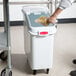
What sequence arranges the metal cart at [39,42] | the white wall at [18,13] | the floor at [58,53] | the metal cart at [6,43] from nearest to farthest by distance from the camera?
the metal cart at [6,43], the metal cart at [39,42], the floor at [58,53], the white wall at [18,13]

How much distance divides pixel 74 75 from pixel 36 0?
5.69ft

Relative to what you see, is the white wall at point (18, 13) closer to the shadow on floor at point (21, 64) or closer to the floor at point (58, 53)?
the floor at point (58, 53)

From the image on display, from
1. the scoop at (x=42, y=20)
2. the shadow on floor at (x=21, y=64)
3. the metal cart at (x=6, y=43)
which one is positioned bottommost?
the shadow on floor at (x=21, y=64)

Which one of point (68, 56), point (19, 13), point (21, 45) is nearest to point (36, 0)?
point (19, 13)

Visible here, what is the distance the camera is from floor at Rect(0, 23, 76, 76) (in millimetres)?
2486

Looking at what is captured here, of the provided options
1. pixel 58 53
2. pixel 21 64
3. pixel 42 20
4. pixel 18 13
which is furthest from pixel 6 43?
pixel 18 13

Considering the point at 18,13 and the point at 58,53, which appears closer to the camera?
the point at 58,53

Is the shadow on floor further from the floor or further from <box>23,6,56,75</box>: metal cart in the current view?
<box>23,6,56,75</box>: metal cart

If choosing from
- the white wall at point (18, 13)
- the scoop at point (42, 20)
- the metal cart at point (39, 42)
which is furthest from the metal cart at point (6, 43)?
the white wall at point (18, 13)

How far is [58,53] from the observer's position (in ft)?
9.48

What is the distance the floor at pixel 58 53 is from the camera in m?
2.49

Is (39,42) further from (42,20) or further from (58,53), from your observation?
(58,53)

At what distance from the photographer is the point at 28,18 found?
230 cm

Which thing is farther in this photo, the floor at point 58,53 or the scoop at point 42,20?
the floor at point 58,53
